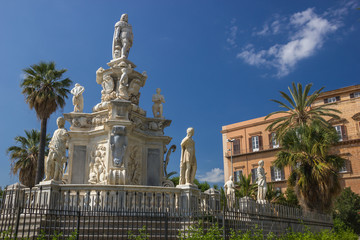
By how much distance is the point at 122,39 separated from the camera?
16.7m

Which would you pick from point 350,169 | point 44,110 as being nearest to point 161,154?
point 44,110

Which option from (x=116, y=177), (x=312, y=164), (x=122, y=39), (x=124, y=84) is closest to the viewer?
(x=116, y=177)

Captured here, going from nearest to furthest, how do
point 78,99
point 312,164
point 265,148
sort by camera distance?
1. point 78,99
2. point 312,164
3. point 265,148

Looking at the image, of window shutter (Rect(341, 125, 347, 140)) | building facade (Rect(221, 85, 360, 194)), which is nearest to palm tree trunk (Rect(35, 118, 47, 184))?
building facade (Rect(221, 85, 360, 194))

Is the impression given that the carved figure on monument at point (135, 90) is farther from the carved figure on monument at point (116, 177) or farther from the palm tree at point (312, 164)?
the palm tree at point (312, 164)

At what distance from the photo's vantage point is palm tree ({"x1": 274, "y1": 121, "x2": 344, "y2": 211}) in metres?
19.5

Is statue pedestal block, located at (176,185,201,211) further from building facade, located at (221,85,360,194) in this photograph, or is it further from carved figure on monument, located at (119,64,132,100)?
building facade, located at (221,85,360,194)

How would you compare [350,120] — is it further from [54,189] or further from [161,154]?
[54,189]


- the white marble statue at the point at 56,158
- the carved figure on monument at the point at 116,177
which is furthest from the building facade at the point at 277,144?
the white marble statue at the point at 56,158

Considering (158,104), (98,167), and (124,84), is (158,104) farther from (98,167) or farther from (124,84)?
(98,167)

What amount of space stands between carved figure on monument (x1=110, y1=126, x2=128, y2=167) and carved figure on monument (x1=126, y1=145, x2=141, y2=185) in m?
1.02

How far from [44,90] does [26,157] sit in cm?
714

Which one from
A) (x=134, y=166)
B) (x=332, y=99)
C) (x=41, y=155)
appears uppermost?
(x=332, y=99)

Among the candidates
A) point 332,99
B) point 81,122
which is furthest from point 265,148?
point 81,122
